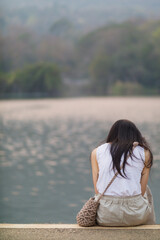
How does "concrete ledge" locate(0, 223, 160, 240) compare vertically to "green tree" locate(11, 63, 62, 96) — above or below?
above

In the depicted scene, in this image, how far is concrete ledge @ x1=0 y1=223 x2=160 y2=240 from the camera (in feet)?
7.02

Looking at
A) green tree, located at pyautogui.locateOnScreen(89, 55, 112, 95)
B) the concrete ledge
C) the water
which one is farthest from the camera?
green tree, located at pyautogui.locateOnScreen(89, 55, 112, 95)

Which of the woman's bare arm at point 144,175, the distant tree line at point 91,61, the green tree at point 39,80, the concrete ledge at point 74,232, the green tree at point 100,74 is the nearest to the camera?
the concrete ledge at point 74,232

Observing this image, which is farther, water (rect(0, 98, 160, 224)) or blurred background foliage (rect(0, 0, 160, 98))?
blurred background foliage (rect(0, 0, 160, 98))

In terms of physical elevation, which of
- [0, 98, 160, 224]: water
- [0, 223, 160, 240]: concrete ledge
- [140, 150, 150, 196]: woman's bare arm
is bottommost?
[0, 98, 160, 224]: water

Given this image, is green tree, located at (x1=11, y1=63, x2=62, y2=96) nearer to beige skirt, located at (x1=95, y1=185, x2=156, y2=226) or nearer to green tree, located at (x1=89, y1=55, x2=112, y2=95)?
green tree, located at (x1=89, y1=55, x2=112, y2=95)

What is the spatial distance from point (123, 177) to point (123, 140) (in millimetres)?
185

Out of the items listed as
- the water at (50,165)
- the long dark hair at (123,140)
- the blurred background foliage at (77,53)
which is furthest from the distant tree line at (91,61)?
the long dark hair at (123,140)

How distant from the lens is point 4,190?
823 centimetres

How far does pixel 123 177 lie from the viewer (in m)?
2.23

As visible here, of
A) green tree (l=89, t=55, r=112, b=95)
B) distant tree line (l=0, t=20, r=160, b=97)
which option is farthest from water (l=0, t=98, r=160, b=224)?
green tree (l=89, t=55, r=112, b=95)

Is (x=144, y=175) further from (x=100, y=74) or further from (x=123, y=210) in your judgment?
(x=100, y=74)

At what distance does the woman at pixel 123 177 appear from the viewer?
2221 millimetres

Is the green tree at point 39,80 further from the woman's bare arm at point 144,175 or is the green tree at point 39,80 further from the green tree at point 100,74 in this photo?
the woman's bare arm at point 144,175
